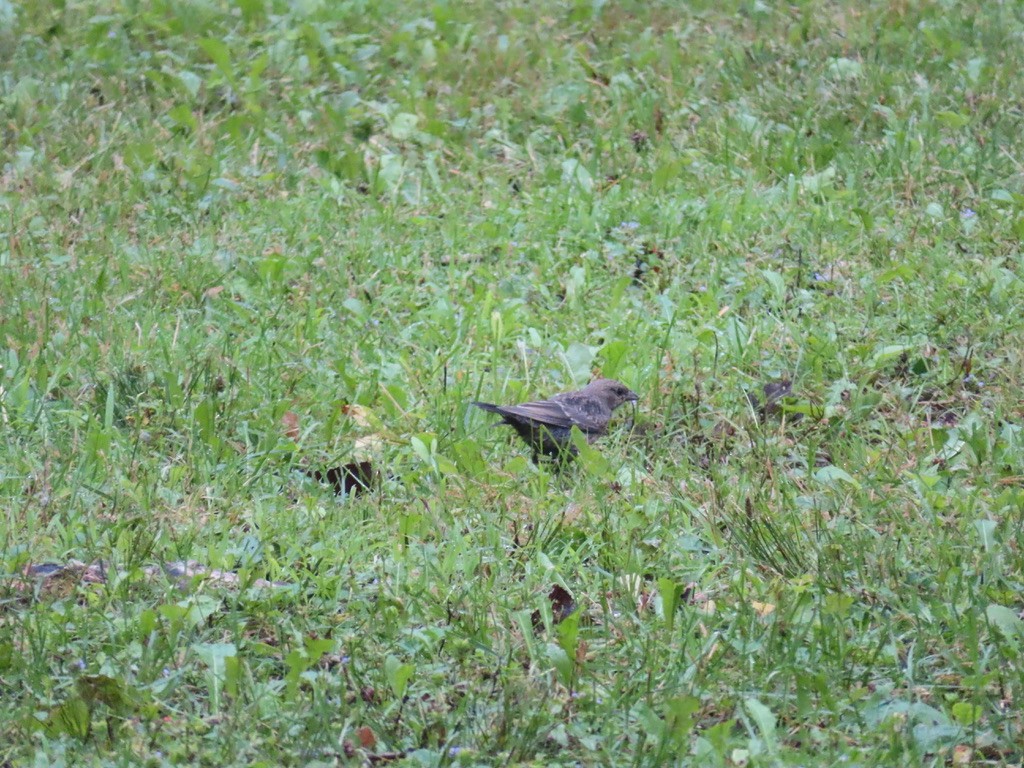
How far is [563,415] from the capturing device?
5090mm

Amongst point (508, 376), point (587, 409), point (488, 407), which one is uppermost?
point (488, 407)

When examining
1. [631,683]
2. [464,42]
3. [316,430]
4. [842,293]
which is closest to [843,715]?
[631,683]

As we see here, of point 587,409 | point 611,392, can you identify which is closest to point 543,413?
point 587,409

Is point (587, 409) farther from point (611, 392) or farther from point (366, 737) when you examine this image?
point (366, 737)

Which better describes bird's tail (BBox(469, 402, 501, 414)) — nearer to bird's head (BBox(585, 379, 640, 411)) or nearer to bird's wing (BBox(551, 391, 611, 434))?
bird's wing (BBox(551, 391, 611, 434))

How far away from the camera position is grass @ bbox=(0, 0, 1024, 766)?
348 centimetres

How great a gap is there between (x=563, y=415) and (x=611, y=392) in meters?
0.30

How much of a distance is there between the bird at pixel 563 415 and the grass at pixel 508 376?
0.12m

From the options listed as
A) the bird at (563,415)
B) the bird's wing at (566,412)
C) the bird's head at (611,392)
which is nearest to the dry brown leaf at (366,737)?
the bird at (563,415)

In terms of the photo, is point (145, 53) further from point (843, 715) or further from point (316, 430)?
point (843, 715)

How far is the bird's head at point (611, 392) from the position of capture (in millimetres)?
5246

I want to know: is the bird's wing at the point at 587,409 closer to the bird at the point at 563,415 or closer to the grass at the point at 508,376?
the bird at the point at 563,415

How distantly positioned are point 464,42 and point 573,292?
10.0ft

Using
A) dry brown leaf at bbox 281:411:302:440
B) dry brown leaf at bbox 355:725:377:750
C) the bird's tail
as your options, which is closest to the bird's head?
the bird's tail
